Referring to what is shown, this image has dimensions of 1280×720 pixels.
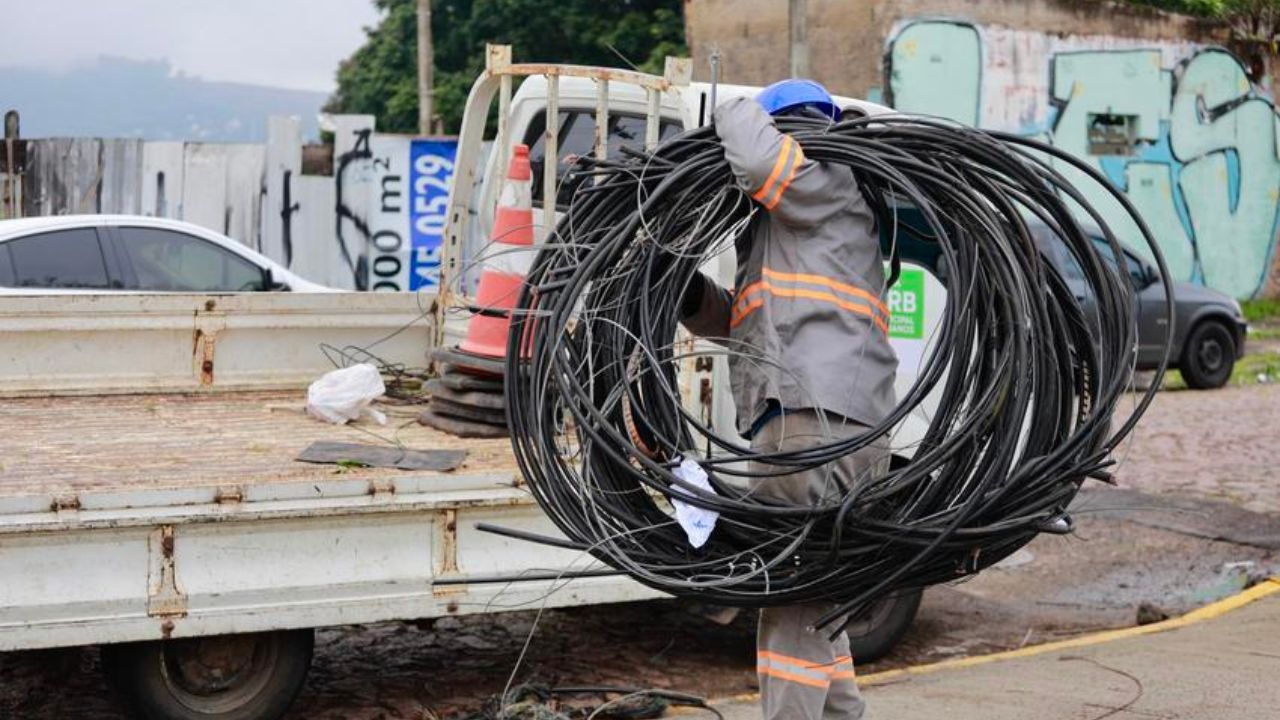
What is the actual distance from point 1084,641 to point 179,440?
392cm

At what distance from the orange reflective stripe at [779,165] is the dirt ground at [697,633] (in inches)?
54.6

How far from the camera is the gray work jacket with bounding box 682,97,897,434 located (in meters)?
4.17

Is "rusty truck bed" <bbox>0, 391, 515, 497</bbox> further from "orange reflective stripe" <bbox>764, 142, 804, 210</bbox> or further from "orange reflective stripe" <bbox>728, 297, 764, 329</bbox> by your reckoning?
"orange reflective stripe" <bbox>764, 142, 804, 210</bbox>

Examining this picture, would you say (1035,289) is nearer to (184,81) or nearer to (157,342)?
(157,342)

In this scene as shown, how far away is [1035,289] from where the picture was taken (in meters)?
4.10

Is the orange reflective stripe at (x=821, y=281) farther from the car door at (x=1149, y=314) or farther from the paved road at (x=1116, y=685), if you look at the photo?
the car door at (x=1149, y=314)

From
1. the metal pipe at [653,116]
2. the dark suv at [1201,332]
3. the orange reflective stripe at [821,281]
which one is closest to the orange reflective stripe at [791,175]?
the orange reflective stripe at [821,281]

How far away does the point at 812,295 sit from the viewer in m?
4.28

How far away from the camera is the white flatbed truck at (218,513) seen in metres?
5.06

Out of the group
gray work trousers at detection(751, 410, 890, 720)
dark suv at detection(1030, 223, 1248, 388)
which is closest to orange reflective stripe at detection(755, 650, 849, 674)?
gray work trousers at detection(751, 410, 890, 720)

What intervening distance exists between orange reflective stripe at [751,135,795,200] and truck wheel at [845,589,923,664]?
3130 mm

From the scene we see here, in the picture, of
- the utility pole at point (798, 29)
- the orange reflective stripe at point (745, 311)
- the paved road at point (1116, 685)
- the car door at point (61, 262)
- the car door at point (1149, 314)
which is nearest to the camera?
the orange reflective stripe at point (745, 311)

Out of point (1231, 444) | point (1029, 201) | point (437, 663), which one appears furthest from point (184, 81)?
point (1029, 201)

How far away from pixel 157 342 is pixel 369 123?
11756mm
